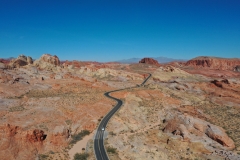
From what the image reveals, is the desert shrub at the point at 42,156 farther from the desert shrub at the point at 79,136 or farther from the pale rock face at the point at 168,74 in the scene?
the pale rock face at the point at 168,74

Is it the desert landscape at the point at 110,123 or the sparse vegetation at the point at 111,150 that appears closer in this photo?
the desert landscape at the point at 110,123

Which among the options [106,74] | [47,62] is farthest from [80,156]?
[106,74]

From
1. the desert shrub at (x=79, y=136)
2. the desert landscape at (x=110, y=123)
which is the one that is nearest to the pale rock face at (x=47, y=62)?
the desert landscape at (x=110, y=123)

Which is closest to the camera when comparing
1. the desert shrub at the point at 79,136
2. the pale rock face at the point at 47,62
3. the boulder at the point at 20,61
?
the desert shrub at the point at 79,136

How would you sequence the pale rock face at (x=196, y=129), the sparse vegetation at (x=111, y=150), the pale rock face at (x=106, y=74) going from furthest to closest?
the pale rock face at (x=106, y=74)
the pale rock face at (x=196, y=129)
the sparse vegetation at (x=111, y=150)

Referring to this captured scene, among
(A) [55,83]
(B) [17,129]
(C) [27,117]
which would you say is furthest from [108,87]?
(B) [17,129]

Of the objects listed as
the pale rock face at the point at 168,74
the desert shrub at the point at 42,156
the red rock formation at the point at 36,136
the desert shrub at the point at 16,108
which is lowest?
the desert shrub at the point at 42,156

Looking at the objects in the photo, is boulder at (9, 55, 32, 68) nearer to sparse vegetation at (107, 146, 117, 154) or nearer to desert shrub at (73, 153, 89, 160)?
desert shrub at (73, 153, 89, 160)

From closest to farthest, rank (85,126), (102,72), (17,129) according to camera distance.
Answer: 1. (17,129)
2. (85,126)
3. (102,72)

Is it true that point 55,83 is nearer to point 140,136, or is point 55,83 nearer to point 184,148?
point 140,136

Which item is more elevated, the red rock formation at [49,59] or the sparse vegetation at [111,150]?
the red rock formation at [49,59]

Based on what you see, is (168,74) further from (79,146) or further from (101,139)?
(79,146)
